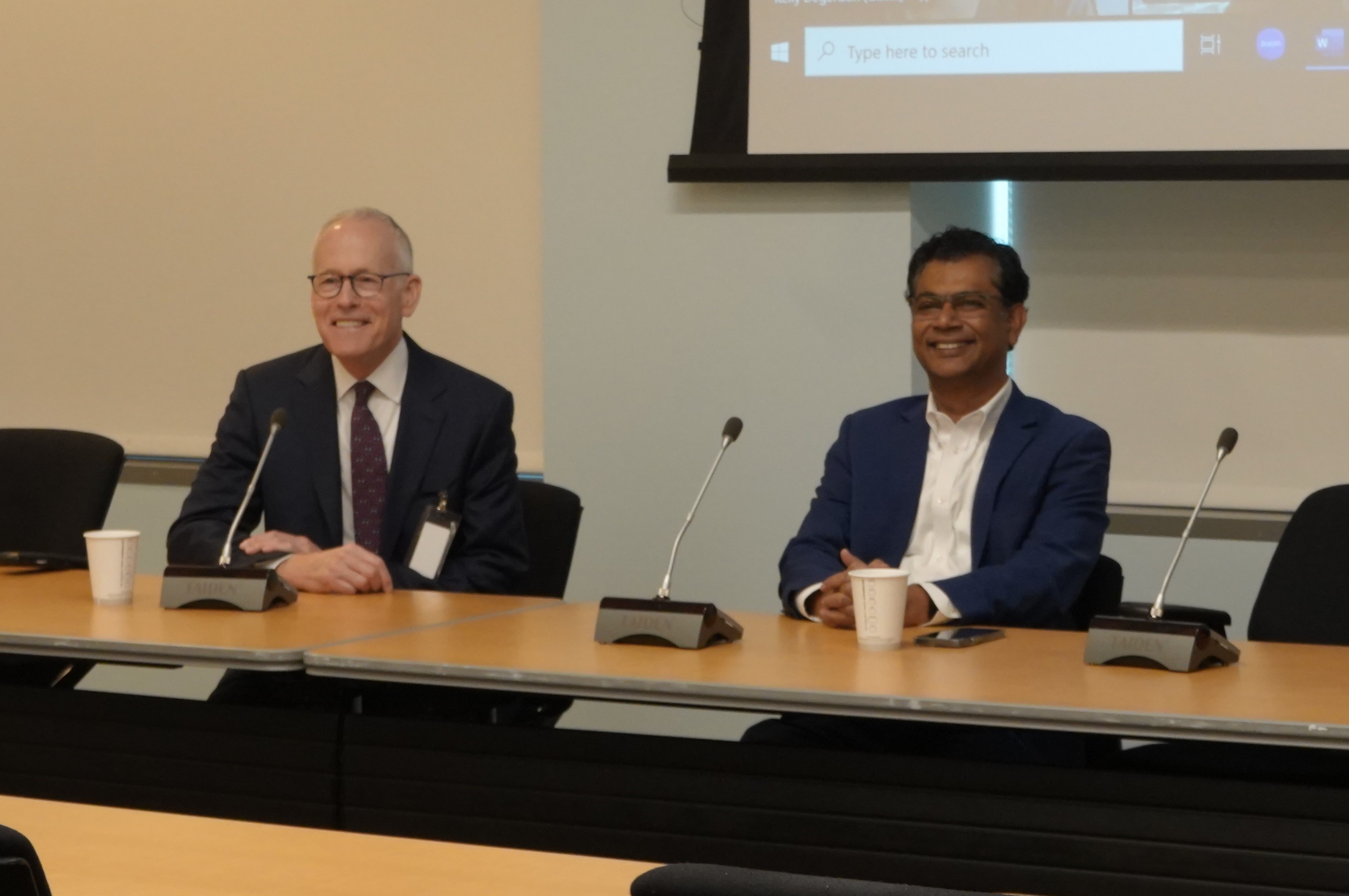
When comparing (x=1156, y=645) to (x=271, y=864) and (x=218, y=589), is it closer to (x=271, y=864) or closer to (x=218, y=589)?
(x=271, y=864)

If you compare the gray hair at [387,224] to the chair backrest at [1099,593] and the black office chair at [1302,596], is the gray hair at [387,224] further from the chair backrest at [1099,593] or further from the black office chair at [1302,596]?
the black office chair at [1302,596]

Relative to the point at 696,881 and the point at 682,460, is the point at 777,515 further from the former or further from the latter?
the point at 696,881

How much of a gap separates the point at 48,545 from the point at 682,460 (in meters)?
1.50

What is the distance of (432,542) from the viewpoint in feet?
9.46

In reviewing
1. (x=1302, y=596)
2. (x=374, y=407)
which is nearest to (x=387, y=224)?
(x=374, y=407)

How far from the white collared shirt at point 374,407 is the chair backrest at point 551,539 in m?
0.29

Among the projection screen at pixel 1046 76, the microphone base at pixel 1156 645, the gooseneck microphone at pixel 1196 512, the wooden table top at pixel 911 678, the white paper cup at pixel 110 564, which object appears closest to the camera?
the wooden table top at pixel 911 678

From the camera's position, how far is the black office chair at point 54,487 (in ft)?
10.5

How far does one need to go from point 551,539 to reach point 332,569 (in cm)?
55

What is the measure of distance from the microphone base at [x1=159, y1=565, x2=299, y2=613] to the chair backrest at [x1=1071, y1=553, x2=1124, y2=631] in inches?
53.9

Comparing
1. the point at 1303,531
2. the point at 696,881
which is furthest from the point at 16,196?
the point at 696,881

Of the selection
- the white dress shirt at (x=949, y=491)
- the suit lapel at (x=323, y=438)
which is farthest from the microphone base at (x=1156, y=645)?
the suit lapel at (x=323, y=438)

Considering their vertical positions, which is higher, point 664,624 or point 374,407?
point 374,407

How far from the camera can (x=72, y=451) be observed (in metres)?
3.25
